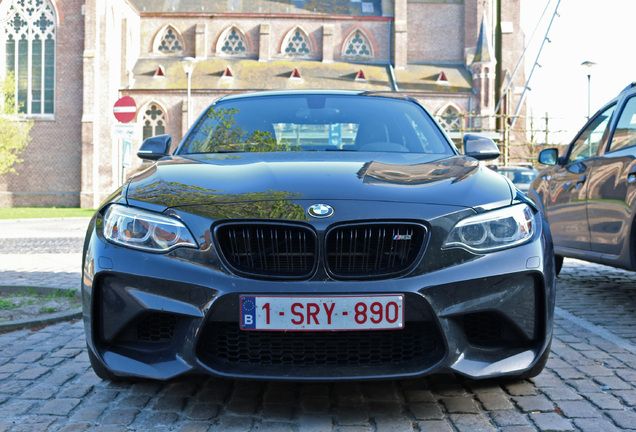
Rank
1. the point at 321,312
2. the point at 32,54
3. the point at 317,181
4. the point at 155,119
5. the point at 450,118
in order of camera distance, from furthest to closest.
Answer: the point at 450,118 < the point at 155,119 < the point at 32,54 < the point at 317,181 < the point at 321,312

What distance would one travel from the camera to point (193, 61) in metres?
36.3

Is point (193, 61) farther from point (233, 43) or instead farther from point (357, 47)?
point (357, 47)

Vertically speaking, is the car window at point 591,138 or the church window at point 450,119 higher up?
the church window at point 450,119

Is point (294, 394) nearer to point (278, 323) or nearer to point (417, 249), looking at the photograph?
point (278, 323)

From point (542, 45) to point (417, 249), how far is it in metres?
33.5

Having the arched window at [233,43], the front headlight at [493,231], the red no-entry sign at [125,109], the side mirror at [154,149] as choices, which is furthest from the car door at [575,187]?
the arched window at [233,43]

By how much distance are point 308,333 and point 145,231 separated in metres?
0.79

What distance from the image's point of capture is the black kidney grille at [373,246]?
104 inches

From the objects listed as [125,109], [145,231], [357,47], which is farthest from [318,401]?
[357,47]

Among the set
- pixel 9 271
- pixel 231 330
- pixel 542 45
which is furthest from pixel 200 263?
pixel 542 45

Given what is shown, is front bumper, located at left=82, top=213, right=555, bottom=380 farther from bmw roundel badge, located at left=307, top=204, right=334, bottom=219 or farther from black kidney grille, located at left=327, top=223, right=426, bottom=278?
bmw roundel badge, located at left=307, top=204, right=334, bottom=219

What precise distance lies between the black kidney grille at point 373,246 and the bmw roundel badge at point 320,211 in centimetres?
7

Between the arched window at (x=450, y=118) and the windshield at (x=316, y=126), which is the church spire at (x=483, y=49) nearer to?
the arched window at (x=450, y=118)

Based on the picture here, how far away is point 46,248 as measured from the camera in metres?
10.7
